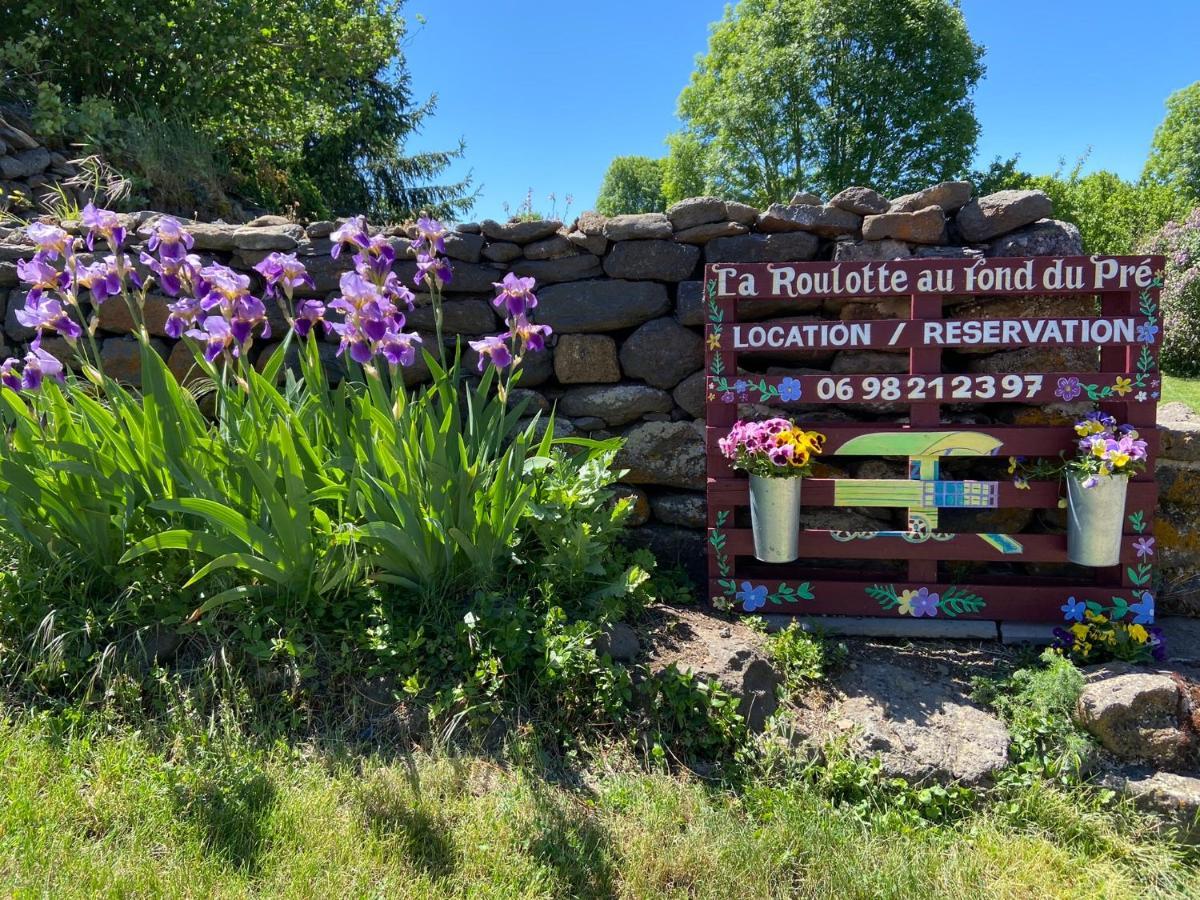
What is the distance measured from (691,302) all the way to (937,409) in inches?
46.6

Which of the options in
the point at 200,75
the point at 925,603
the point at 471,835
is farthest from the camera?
the point at 200,75

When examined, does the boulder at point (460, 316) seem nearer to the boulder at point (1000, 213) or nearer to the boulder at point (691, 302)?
the boulder at point (691, 302)

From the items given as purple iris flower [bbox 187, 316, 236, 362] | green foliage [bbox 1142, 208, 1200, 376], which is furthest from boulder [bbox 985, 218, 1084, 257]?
green foliage [bbox 1142, 208, 1200, 376]

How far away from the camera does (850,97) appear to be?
16.2m

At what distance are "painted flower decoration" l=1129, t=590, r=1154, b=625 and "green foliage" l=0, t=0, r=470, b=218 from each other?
6351mm

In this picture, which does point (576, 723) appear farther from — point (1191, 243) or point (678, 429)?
point (1191, 243)

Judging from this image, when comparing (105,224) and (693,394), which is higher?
(105,224)

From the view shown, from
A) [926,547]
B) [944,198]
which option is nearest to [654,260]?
[944,198]

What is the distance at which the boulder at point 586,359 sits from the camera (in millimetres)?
3721

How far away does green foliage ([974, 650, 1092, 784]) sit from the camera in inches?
92.2

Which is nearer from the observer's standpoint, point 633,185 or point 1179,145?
point 1179,145

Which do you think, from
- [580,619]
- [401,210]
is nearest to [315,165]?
[401,210]

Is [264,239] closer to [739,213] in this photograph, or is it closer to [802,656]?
[739,213]

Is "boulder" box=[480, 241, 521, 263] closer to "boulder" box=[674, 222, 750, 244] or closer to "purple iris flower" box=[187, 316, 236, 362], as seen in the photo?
"boulder" box=[674, 222, 750, 244]
